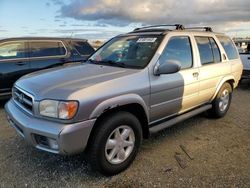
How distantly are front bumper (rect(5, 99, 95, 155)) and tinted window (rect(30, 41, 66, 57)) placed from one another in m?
4.23

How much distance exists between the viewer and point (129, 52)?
14.3 feet

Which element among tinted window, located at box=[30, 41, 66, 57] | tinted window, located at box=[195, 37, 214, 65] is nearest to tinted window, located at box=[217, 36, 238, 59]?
tinted window, located at box=[195, 37, 214, 65]

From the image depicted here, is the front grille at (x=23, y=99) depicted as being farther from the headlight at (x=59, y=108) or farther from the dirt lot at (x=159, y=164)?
the dirt lot at (x=159, y=164)

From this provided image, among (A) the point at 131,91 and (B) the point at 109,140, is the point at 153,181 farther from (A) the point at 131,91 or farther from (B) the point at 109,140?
(A) the point at 131,91

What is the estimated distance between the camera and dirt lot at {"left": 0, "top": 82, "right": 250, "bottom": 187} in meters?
3.39

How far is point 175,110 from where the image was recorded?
446 cm

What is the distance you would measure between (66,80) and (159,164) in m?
1.66

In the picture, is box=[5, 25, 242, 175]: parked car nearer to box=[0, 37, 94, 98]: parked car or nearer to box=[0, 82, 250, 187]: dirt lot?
box=[0, 82, 250, 187]: dirt lot

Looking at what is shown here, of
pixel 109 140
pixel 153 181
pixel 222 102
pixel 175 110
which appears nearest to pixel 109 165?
pixel 109 140

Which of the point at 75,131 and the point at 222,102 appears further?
the point at 222,102

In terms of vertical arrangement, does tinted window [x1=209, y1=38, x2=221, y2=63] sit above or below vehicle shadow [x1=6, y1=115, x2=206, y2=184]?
above

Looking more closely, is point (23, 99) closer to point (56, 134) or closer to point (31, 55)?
point (56, 134)

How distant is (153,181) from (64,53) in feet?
16.8

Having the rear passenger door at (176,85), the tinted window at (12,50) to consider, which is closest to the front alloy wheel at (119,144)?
the rear passenger door at (176,85)
